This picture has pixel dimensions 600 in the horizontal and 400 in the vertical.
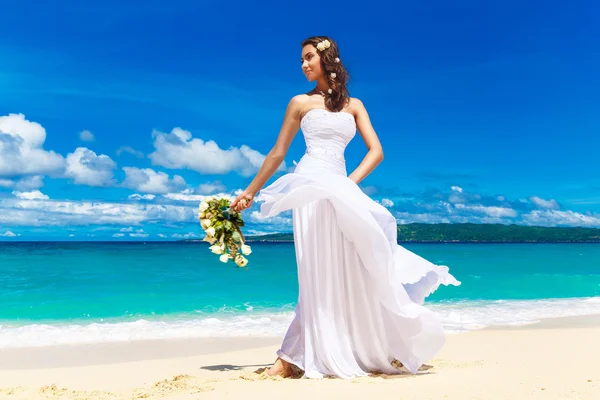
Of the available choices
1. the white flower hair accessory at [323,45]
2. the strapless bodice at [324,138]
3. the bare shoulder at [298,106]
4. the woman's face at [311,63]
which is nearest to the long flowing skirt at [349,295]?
the strapless bodice at [324,138]

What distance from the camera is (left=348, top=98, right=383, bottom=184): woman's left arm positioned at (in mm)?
4613

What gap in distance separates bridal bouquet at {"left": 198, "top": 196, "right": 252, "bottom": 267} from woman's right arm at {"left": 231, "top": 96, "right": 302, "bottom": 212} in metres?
0.11

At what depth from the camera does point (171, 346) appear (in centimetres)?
791

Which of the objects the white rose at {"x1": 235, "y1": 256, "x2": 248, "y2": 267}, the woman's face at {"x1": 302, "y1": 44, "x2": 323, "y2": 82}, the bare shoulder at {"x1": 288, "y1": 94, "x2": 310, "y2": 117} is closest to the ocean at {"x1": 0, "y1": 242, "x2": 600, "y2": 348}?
the white rose at {"x1": 235, "y1": 256, "x2": 248, "y2": 267}

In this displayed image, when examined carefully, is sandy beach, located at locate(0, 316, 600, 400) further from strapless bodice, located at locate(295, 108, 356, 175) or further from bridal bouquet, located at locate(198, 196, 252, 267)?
strapless bodice, located at locate(295, 108, 356, 175)

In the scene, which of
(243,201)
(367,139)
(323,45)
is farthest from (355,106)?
(243,201)

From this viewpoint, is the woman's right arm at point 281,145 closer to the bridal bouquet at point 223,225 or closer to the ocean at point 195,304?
the bridal bouquet at point 223,225

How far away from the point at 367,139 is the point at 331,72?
0.61m

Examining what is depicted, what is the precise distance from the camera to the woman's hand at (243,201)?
4.64 m

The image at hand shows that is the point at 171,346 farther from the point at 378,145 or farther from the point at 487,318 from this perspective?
the point at 487,318

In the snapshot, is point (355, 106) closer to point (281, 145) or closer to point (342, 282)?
point (281, 145)

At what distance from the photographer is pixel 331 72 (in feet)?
15.1

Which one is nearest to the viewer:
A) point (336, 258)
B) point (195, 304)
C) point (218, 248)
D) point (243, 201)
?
point (336, 258)

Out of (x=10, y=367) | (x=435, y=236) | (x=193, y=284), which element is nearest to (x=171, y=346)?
(x=10, y=367)
